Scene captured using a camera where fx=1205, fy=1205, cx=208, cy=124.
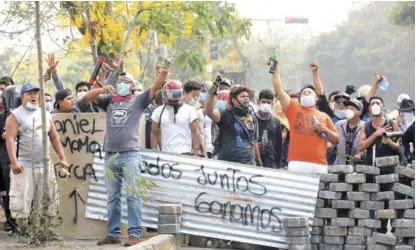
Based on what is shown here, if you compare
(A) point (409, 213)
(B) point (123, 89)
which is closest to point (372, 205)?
(A) point (409, 213)

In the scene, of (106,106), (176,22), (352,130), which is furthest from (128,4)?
(106,106)

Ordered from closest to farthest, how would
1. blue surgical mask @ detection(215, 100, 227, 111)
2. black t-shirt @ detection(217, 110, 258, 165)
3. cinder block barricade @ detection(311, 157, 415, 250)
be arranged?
cinder block barricade @ detection(311, 157, 415, 250)
black t-shirt @ detection(217, 110, 258, 165)
blue surgical mask @ detection(215, 100, 227, 111)

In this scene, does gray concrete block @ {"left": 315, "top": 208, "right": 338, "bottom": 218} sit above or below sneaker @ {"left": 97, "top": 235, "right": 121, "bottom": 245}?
above

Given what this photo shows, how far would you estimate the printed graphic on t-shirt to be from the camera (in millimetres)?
12188

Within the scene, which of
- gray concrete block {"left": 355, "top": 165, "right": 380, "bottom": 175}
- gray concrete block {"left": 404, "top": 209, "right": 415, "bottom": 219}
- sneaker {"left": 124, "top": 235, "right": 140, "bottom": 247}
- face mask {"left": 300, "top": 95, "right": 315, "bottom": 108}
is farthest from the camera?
face mask {"left": 300, "top": 95, "right": 315, "bottom": 108}

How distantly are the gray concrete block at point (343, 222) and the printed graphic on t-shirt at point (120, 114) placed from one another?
2.67 meters

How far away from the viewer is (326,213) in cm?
1323

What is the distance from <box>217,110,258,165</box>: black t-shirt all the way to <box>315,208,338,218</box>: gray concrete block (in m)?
1.03

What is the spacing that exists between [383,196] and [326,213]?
685 millimetres

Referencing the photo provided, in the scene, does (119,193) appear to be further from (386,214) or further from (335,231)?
(386,214)

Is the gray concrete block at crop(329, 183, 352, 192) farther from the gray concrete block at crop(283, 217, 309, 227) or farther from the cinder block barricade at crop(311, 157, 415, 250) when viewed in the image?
the gray concrete block at crop(283, 217, 309, 227)

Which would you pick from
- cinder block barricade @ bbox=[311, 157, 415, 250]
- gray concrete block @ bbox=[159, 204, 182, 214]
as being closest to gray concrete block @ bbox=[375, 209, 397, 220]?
cinder block barricade @ bbox=[311, 157, 415, 250]

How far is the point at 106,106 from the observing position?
12422 millimetres

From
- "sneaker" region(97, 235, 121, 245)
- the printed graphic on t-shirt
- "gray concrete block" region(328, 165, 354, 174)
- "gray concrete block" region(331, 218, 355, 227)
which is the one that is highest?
the printed graphic on t-shirt
